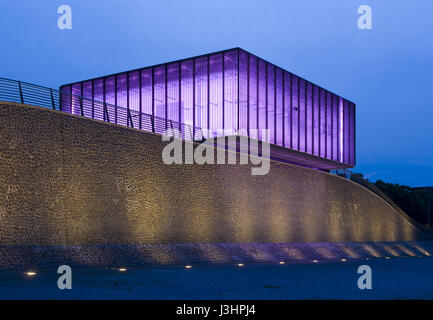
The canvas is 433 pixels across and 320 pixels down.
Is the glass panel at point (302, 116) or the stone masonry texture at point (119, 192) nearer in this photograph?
the stone masonry texture at point (119, 192)

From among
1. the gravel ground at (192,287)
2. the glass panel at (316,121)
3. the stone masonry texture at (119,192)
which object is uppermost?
the glass panel at (316,121)

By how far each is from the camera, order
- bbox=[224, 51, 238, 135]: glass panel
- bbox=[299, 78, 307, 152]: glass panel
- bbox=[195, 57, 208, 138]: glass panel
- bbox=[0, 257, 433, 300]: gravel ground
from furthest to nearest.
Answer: bbox=[299, 78, 307, 152]: glass panel, bbox=[195, 57, 208, 138]: glass panel, bbox=[224, 51, 238, 135]: glass panel, bbox=[0, 257, 433, 300]: gravel ground

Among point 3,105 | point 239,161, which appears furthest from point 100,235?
point 239,161

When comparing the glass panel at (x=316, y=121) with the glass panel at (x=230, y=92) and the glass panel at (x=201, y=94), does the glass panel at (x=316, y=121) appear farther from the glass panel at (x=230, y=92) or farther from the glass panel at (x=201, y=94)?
the glass panel at (x=201, y=94)

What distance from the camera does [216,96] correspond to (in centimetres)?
3422

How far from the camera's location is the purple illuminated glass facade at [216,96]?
33938mm

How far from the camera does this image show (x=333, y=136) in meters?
45.8

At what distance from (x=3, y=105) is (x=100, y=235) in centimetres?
654

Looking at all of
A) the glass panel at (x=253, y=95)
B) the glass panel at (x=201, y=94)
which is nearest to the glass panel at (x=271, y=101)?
the glass panel at (x=253, y=95)

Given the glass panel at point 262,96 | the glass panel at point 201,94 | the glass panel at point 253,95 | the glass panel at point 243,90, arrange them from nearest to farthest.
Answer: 1. the glass panel at point 243,90
2. the glass panel at point 201,94
3. the glass panel at point 253,95
4. the glass panel at point 262,96

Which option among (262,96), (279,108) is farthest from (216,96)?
(279,108)

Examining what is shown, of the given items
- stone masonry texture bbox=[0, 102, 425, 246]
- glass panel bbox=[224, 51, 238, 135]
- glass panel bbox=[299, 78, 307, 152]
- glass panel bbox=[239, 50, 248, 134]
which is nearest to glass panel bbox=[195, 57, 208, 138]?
glass panel bbox=[224, 51, 238, 135]

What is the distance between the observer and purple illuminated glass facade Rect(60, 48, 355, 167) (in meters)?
33.9

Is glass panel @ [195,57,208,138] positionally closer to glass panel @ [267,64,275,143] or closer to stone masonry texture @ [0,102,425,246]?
glass panel @ [267,64,275,143]
